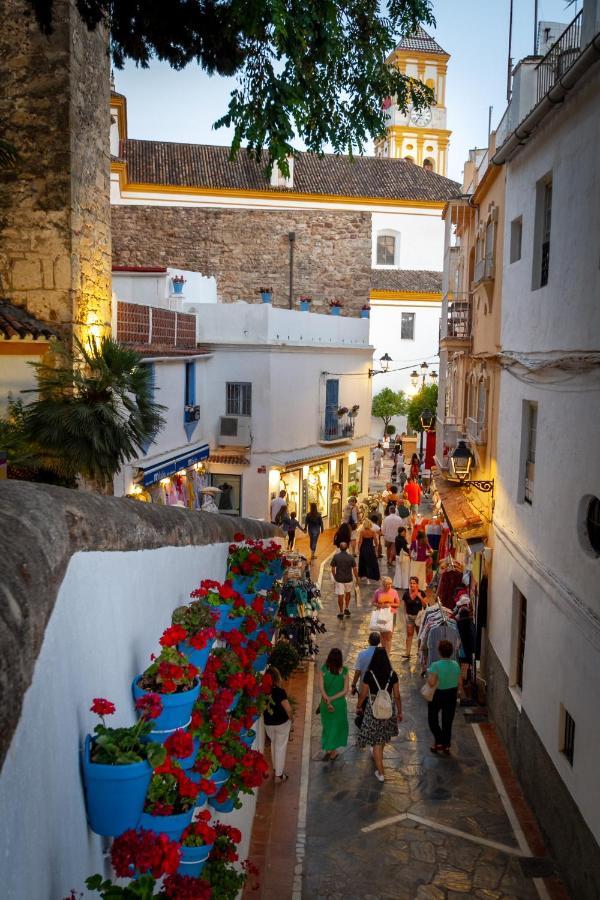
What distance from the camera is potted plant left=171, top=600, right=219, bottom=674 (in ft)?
14.2

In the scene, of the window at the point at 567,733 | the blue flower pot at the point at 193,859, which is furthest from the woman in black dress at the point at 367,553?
the blue flower pot at the point at 193,859

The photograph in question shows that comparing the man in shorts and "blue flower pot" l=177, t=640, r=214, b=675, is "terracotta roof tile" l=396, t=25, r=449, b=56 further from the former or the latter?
"blue flower pot" l=177, t=640, r=214, b=675

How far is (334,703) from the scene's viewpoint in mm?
9969

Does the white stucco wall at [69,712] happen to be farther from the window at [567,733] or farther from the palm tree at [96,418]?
the palm tree at [96,418]

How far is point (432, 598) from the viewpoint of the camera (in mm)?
17375

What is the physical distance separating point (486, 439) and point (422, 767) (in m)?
5.72

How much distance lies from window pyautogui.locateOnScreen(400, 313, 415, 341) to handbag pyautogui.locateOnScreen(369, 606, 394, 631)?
1371 inches

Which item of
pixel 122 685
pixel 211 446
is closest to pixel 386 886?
pixel 122 685

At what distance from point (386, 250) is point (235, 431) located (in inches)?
1079

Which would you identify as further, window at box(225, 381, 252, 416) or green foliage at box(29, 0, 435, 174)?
window at box(225, 381, 252, 416)

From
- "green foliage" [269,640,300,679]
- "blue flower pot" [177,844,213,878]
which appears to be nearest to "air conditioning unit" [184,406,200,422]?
"green foliage" [269,640,300,679]

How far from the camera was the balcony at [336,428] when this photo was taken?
26.3 metres

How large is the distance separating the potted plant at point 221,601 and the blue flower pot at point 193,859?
139 centimetres

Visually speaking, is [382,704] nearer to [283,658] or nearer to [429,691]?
[429,691]
